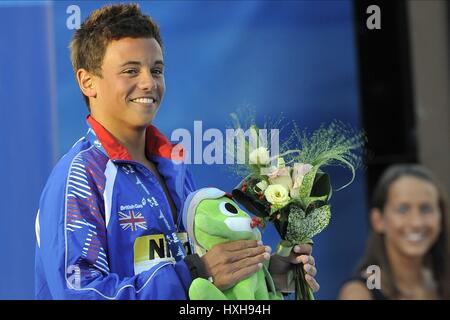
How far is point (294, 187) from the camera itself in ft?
10.7

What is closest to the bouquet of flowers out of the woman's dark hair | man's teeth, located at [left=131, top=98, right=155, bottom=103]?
the woman's dark hair

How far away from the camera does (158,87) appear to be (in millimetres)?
3402

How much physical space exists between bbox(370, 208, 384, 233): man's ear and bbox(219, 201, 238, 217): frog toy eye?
71 cm

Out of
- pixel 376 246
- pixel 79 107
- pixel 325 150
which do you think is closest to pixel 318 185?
pixel 325 150

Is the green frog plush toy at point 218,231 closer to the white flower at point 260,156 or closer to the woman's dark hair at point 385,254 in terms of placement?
the white flower at point 260,156

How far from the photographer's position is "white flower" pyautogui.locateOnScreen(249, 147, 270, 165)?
334cm

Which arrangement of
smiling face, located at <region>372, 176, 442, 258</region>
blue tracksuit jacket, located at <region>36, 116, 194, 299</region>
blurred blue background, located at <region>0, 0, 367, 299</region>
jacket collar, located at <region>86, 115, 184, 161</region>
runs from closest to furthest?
blue tracksuit jacket, located at <region>36, 116, 194, 299</region> < jacket collar, located at <region>86, 115, 184, 161</region> < blurred blue background, located at <region>0, 0, 367, 299</region> < smiling face, located at <region>372, 176, 442, 258</region>

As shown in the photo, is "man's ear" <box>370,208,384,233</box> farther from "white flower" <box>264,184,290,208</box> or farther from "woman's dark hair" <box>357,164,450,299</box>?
"white flower" <box>264,184,290,208</box>

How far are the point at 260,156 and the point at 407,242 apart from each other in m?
0.77

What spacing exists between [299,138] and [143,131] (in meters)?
0.62

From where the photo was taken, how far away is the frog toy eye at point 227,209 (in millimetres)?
3246

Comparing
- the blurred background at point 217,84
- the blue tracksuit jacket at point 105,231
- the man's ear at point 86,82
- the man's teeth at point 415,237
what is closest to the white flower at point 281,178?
the blurred background at point 217,84

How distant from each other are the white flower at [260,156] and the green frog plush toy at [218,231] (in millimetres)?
173

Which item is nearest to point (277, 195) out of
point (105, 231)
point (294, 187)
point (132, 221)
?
point (294, 187)
